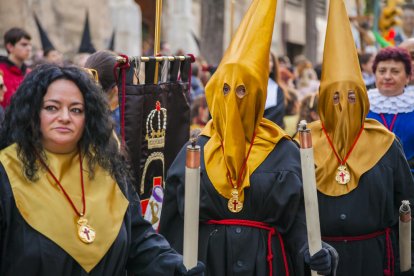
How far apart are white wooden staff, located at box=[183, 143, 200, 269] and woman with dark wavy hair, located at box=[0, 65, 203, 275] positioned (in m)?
0.15

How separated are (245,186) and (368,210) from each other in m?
1.14

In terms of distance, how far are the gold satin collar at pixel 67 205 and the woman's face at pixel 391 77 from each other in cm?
328

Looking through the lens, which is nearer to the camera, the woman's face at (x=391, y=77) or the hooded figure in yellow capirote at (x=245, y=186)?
the hooded figure in yellow capirote at (x=245, y=186)

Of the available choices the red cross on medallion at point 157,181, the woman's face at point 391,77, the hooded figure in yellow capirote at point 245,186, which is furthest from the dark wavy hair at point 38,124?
the woman's face at point 391,77

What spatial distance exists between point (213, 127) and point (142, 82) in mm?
821

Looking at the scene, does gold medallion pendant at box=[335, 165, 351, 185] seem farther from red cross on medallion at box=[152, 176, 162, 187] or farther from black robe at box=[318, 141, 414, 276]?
red cross on medallion at box=[152, 176, 162, 187]

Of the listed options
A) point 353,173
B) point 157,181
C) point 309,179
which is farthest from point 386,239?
point 309,179

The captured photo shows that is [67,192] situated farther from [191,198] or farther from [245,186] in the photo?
[245,186]

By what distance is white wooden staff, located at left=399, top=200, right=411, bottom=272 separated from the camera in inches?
211

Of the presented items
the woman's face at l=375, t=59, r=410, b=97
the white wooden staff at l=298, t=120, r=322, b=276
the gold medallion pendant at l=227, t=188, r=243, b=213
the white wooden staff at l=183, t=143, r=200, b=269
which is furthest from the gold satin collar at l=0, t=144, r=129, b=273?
the woman's face at l=375, t=59, r=410, b=97

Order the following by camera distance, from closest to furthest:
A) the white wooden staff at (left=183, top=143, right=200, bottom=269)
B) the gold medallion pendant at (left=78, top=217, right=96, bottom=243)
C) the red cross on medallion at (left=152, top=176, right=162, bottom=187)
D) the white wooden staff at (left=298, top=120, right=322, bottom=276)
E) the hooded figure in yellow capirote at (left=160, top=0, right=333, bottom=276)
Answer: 1. the white wooden staff at (left=183, top=143, right=200, bottom=269)
2. the gold medallion pendant at (left=78, top=217, right=96, bottom=243)
3. the white wooden staff at (left=298, top=120, right=322, bottom=276)
4. the hooded figure in yellow capirote at (left=160, top=0, right=333, bottom=276)
5. the red cross on medallion at (left=152, top=176, right=162, bottom=187)

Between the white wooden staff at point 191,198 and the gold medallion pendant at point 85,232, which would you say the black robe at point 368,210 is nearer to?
the white wooden staff at point 191,198

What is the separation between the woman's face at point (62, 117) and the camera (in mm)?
3826

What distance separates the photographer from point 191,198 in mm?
3635
